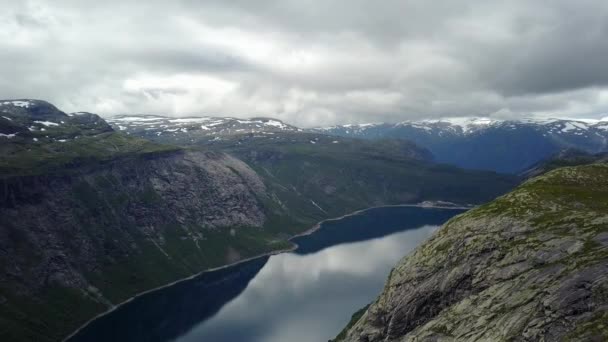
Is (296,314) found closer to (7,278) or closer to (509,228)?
(7,278)

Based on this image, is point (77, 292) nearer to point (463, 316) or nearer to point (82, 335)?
point (82, 335)

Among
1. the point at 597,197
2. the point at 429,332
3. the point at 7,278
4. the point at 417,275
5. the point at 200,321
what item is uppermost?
the point at 597,197

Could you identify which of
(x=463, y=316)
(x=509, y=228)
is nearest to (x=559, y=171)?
(x=509, y=228)

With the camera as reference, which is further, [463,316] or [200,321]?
[200,321]

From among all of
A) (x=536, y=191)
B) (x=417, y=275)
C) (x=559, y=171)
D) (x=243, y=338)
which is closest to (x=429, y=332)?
(x=417, y=275)

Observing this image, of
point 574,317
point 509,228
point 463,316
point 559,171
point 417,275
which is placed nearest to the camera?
point 574,317

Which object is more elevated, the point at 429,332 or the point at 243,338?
the point at 429,332

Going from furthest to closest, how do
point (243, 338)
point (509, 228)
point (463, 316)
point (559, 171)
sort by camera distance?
point (243, 338) → point (559, 171) → point (509, 228) → point (463, 316)
